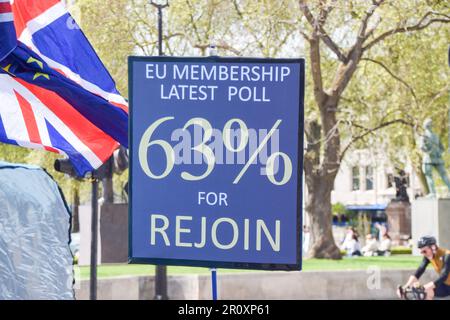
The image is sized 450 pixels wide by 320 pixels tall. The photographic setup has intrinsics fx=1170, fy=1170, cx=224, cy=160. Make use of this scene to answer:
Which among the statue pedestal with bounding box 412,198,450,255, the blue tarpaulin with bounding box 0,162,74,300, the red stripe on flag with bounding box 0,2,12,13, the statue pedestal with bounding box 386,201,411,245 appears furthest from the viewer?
the statue pedestal with bounding box 386,201,411,245

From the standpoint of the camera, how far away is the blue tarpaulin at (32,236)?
22.3ft

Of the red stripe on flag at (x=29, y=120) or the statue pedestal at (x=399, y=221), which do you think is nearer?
the red stripe on flag at (x=29, y=120)

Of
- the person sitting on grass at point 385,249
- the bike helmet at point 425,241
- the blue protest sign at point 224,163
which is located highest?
the blue protest sign at point 224,163

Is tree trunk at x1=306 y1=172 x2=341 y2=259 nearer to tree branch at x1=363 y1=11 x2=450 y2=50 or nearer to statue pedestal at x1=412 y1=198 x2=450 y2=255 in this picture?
statue pedestal at x1=412 y1=198 x2=450 y2=255

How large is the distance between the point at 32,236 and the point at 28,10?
2643 millimetres

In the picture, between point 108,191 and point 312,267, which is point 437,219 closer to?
point 312,267

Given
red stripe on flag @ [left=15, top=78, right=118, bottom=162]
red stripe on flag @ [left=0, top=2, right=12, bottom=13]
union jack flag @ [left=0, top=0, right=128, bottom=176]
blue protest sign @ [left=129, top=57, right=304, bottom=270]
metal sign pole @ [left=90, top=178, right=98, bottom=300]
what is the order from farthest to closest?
metal sign pole @ [left=90, top=178, right=98, bottom=300] → red stripe on flag @ [left=15, top=78, right=118, bottom=162] → union jack flag @ [left=0, top=0, right=128, bottom=176] → red stripe on flag @ [left=0, top=2, right=12, bottom=13] → blue protest sign @ [left=129, top=57, right=304, bottom=270]

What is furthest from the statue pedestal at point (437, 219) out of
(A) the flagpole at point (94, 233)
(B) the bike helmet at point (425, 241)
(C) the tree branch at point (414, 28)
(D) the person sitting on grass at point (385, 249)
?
(B) the bike helmet at point (425, 241)

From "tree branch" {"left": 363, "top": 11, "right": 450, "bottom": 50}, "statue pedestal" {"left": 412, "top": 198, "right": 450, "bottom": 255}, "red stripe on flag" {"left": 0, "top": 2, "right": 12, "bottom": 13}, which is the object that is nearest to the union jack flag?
"red stripe on flag" {"left": 0, "top": 2, "right": 12, "bottom": 13}

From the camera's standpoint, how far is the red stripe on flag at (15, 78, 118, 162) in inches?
346

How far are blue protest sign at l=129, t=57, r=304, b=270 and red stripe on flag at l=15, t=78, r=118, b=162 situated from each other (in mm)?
2358

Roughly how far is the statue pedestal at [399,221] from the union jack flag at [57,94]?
3697cm

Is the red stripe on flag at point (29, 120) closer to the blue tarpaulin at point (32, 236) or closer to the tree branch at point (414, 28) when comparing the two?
the blue tarpaulin at point (32, 236)

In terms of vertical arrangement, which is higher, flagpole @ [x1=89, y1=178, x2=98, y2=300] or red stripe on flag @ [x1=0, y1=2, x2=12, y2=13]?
red stripe on flag @ [x1=0, y1=2, x2=12, y2=13]
